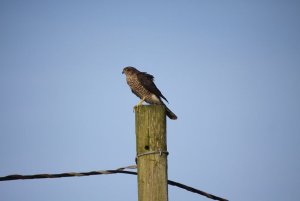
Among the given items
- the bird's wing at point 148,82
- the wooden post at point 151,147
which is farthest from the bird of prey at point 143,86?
the wooden post at point 151,147

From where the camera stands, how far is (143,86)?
373 inches

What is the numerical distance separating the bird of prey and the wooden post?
18.4 ft

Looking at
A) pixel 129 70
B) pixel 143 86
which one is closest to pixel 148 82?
pixel 143 86

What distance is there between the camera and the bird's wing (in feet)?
30.4

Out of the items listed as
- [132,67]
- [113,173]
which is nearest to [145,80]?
[132,67]

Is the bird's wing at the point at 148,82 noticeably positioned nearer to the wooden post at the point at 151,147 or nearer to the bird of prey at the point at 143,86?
the bird of prey at the point at 143,86

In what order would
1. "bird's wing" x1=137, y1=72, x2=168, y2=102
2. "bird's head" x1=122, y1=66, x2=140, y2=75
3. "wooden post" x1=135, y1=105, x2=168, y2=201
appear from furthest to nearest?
"bird's head" x1=122, y1=66, x2=140, y2=75
"bird's wing" x1=137, y1=72, x2=168, y2=102
"wooden post" x1=135, y1=105, x2=168, y2=201

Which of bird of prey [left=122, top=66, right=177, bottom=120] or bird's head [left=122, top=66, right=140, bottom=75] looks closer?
bird of prey [left=122, top=66, right=177, bottom=120]

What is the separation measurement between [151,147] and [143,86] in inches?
244

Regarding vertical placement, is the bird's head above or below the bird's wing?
above

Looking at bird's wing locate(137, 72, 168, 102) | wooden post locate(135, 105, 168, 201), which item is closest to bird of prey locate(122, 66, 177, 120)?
bird's wing locate(137, 72, 168, 102)

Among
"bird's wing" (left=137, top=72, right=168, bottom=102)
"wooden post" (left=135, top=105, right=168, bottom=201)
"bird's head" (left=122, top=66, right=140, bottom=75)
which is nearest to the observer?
"wooden post" (left=135, top=105, right=168, bottom=201)

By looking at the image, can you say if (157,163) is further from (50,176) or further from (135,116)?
(50,176)

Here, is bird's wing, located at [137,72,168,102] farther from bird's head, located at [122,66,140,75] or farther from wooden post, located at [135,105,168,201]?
wooden post, located at [135,105,168,201]
